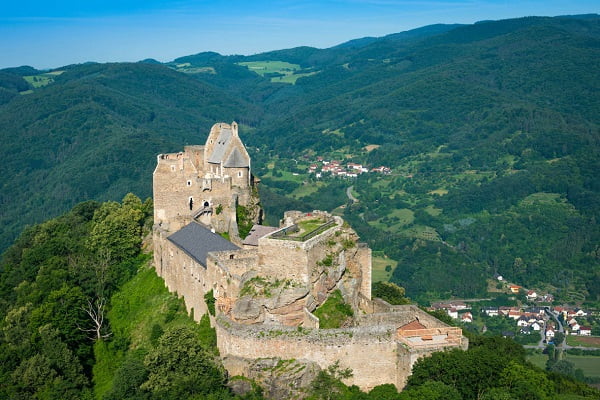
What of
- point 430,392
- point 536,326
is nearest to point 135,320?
point 430,392

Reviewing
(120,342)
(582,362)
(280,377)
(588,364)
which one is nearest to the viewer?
(280,377)

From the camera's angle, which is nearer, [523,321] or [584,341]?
[584,341]

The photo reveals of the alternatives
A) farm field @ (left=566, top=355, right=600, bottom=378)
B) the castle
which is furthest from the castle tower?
farm field @ (left=566, top=355, right=600, bottom=378)

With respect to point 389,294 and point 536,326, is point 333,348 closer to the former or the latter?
point 389,294

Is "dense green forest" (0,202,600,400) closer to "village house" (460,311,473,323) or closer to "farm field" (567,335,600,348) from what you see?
"village house" (460,311,473,323)

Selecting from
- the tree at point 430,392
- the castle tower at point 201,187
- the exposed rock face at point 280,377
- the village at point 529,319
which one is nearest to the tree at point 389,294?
the castle tower at point 201,187

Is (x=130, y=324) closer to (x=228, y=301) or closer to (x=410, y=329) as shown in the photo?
(x=228, y=301)
